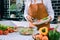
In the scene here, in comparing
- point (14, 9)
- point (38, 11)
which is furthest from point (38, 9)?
point (14, 9)

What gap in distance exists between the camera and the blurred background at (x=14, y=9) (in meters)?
1.86

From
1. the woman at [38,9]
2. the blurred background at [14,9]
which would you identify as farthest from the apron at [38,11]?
the blurred background at [14,9]

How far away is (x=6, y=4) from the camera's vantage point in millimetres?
1942

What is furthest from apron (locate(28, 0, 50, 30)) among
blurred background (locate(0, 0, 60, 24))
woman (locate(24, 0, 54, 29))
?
blurred background (locate(0, 0, 60, 24))

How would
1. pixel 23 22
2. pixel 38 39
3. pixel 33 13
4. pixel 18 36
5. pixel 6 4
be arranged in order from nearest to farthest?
pixel 38 39 < pixel 18 36 < pixel 33 13 < pixel 23 22 < pixel 6 4

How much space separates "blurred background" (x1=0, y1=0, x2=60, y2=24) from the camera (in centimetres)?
186

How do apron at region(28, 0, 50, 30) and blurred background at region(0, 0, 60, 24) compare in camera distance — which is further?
blurred background at region(0, 0, 60, 24)

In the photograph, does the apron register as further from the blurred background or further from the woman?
the blurred background

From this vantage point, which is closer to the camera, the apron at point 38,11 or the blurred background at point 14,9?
the apron at point 38,11

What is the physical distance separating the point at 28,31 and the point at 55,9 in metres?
0.59

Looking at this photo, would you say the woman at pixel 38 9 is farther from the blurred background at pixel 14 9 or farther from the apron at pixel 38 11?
the blurred background at pixel 14 9

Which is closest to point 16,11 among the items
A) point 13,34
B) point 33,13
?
point 33,13

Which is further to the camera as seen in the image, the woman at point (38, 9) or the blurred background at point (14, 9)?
the blurred background at point (14, 9)

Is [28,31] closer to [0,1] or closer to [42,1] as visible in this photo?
[42,1]
